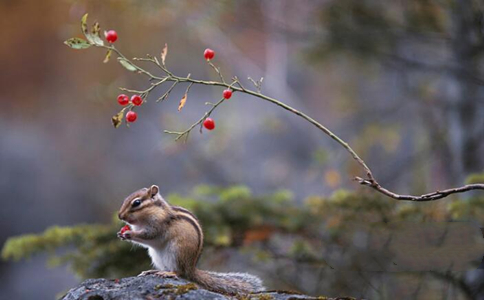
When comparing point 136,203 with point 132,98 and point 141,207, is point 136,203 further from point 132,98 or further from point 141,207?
point 132,98

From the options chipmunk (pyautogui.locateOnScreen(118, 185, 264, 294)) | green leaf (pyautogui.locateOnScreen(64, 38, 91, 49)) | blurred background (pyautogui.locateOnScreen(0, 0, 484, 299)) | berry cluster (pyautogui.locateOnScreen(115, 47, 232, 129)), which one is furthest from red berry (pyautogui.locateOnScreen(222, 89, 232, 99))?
blurred background (pyautogui.locateOnScreen(0, 0, 484, 299))

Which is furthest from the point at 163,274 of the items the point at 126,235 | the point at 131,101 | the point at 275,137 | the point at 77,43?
the point at 275,137

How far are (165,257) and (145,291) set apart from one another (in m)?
0.31

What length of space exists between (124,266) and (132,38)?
622 centimetres

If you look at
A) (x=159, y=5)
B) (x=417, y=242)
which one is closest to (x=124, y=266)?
(x=417, y=242)

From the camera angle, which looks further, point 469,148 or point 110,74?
point 110,74

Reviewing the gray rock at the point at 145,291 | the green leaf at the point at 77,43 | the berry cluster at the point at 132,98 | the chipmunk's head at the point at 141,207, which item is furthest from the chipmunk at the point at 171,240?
the green leaf at the point at 77,43

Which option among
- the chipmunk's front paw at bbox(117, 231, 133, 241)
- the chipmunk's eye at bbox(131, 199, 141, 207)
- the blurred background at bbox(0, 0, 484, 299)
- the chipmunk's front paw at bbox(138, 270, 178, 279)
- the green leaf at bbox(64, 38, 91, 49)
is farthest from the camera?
the blurred background at bbox(0, 0, 484, 299)

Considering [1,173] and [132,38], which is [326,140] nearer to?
[132,38]

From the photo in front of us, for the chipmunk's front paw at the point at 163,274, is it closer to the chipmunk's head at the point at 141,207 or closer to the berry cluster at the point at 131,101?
the chipmunk's head at the point at 141,207

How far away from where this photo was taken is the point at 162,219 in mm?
2387

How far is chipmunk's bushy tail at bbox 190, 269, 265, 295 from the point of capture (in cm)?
229

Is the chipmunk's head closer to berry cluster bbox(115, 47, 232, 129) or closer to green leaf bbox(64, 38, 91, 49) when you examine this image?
berry cluster bbox(115, 47, 232, 129)

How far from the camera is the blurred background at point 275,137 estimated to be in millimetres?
3568
